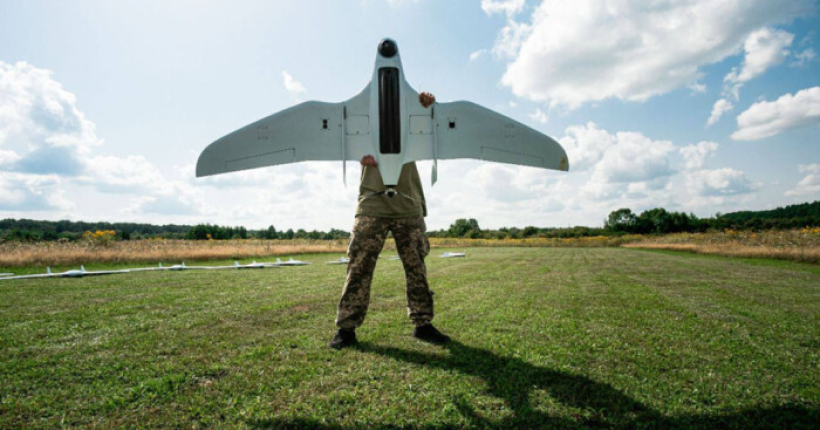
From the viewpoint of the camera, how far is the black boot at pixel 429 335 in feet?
13.9

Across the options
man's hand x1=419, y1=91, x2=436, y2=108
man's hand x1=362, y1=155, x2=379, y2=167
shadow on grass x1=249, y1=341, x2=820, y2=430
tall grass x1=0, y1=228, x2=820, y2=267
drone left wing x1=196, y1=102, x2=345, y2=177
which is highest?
man's hand x1=419, y1=91, x2=436, y2=108

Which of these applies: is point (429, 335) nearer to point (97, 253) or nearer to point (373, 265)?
point (373, 265)

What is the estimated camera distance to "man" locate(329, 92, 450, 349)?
4156 mm

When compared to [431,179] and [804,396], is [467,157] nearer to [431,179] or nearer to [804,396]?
[431,179]

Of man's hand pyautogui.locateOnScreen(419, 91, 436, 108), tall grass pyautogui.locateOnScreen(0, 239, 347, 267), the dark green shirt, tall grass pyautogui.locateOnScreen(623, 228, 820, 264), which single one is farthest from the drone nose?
tall grass pyautogui.locateOnScreen(623, 228, 820, 264)

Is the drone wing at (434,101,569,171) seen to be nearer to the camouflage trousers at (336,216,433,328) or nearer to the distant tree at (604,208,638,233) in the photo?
the camouflage trousers at (336,216,433,328)

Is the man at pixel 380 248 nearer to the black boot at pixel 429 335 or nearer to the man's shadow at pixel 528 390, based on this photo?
the black boot at pixel 429 335

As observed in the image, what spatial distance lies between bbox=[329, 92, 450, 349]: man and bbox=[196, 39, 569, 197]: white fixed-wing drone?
42 cm

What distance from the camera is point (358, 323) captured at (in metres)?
4.12

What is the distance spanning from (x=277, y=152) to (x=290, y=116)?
1.59ft

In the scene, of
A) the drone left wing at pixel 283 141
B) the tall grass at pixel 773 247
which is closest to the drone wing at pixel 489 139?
the drone left wing at pixel 283 141

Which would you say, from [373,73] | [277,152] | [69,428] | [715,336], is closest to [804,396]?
[715,336]

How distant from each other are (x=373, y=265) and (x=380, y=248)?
0.21m

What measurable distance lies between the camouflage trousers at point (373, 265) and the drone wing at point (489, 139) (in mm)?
1157
